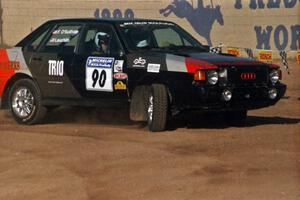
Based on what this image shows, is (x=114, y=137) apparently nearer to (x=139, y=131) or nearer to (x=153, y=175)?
(x=139, y=131)

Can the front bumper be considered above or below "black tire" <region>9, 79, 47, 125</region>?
above

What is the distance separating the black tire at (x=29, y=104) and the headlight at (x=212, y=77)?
8.68 ft

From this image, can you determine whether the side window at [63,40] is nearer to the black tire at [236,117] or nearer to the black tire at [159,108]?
the black tire at [159,108]

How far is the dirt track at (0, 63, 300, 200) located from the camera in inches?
271

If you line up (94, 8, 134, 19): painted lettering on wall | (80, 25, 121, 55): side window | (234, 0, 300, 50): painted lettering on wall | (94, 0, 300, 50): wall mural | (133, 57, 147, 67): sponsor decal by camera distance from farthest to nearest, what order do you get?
1. (94, 8, 134, 19): painted lettering on wall
2. (94, 0, 300, 50): wall mural
3. (234, 0, 300, 50): painted lettering on wall
4. (80, 25, 121, 55): side window
5. (133, 57, 147, 67): sponsor decal

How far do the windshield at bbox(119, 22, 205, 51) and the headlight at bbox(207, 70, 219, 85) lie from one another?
114 centimetres

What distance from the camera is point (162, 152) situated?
28.3ft

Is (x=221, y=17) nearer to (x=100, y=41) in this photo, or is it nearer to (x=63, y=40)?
(x=63, y=40)

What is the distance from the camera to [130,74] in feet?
34.2

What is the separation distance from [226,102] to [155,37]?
5.14 ft

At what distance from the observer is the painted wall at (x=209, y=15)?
25.5 metres

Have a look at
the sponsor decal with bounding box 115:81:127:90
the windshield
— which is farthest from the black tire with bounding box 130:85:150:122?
the windshield

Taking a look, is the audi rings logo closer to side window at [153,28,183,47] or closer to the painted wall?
side window at [153,28,183,47]

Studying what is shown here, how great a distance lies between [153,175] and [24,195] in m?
1.25
